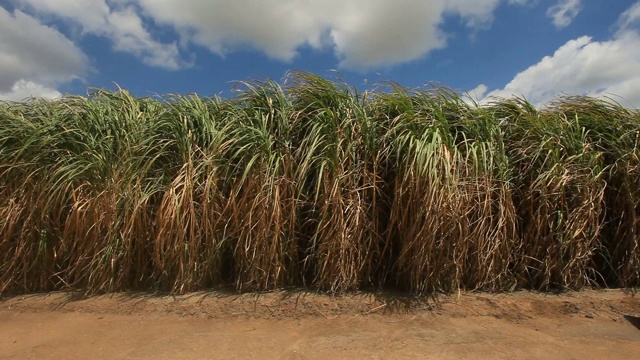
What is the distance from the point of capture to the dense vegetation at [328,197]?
4.05 meters

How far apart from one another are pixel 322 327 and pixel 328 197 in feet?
3.75

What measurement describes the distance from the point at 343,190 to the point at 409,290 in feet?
3.73

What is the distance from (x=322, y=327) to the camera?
150 inches

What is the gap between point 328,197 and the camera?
4.06m

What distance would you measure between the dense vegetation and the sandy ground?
0.21m

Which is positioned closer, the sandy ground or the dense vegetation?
the sandy ground

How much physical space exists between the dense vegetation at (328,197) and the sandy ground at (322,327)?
21 cm

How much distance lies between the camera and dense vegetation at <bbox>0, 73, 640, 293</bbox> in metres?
4.05

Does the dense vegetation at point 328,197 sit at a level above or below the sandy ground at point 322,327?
above

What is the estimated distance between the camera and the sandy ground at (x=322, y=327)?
344 cm

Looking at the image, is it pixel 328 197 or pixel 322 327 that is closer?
pixel 322 327

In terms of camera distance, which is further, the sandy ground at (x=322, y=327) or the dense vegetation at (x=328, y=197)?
the dense vegetation at (x=328, y=197)

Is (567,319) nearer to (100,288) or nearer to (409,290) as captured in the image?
(409,290)

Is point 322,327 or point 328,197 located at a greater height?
point 328,197
